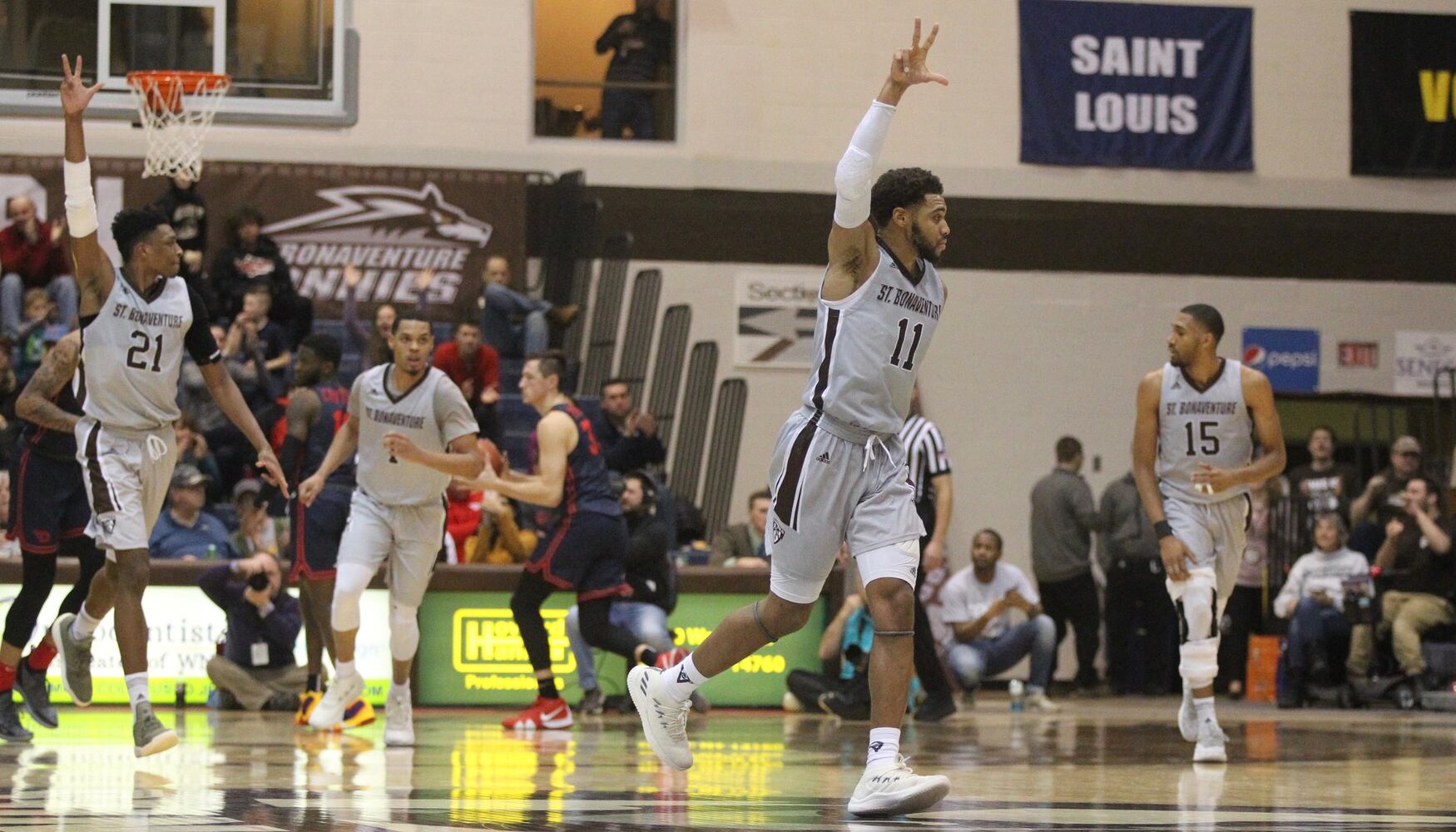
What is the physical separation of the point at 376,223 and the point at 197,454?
162 inches

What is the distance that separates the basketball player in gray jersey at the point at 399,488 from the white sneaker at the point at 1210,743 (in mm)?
3748

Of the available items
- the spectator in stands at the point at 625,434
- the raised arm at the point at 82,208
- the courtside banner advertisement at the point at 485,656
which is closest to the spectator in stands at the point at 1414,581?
the courtside banner advertisement at the point at 485,656

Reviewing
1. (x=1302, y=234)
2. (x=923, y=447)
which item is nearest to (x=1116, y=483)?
(x=1302, y=234)

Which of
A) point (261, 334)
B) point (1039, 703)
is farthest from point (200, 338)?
point (1039, 703)

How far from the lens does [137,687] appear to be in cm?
814

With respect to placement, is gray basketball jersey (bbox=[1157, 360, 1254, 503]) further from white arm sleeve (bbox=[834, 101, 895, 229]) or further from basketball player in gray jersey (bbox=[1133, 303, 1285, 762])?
white arm sleeve (bbox=[834, 101, 895, 229])

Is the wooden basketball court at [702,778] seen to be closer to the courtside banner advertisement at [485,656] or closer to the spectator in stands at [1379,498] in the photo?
the courtside banner advertisement at [485,656]

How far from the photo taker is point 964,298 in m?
19.4

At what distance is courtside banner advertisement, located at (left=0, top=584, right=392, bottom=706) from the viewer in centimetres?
1264

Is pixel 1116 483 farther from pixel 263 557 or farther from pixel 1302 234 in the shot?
pixel 263 557

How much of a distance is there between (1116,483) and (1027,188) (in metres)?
3.83

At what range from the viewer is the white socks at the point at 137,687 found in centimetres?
809

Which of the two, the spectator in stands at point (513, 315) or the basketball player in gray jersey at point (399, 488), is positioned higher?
the spectator in stands at point (513, 315)

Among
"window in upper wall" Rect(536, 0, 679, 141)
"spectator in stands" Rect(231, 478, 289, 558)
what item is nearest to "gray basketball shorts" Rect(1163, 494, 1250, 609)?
"spectator in stands" Rect(231, 478, 289, 558)
